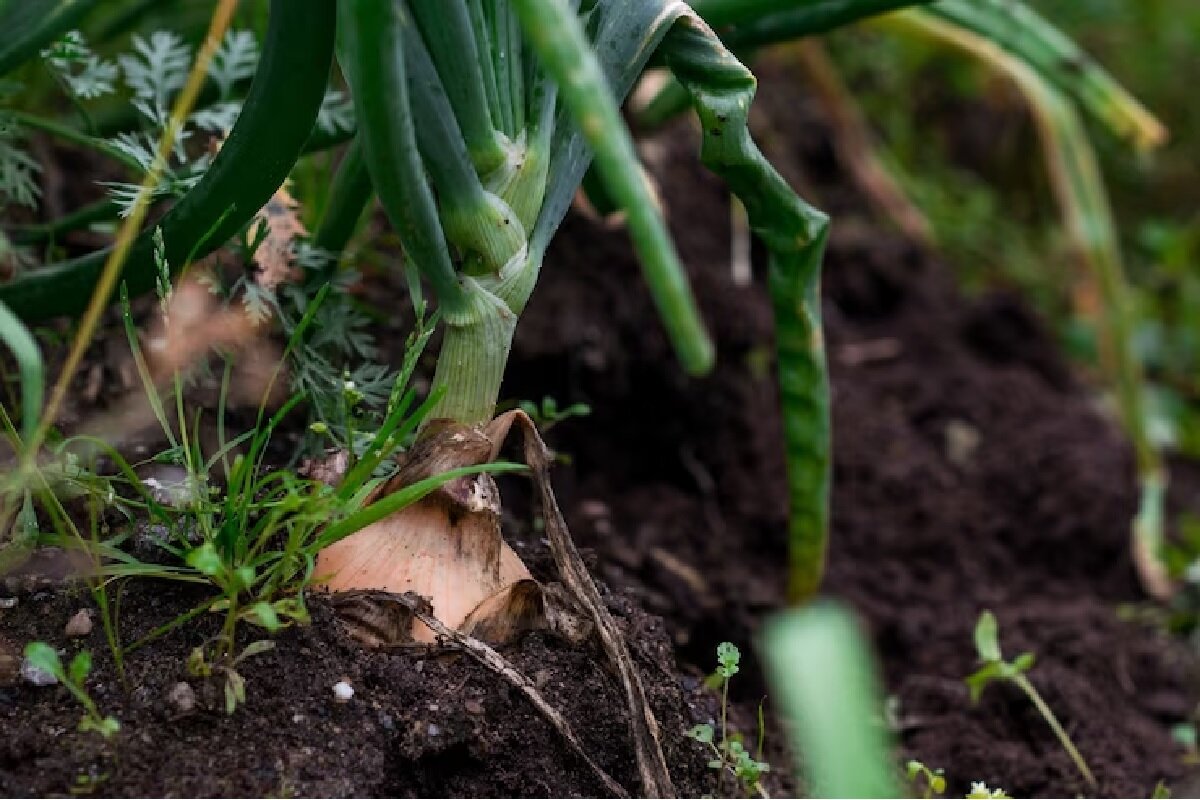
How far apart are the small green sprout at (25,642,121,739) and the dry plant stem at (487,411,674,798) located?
0.30 metres

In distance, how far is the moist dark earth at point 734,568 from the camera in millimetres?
844

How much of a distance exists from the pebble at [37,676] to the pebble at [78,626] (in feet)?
0.12

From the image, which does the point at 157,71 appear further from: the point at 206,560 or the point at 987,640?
the point at 987,640

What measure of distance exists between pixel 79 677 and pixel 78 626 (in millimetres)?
122

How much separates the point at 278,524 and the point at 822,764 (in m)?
0.46

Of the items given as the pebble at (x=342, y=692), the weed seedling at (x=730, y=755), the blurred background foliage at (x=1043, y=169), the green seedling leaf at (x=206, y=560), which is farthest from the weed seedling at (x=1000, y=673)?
the blurred background foliage at (x=1043, y=169)

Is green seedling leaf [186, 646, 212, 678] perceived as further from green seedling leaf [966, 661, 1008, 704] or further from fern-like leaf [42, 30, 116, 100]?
green seedling leaf [966, 661, 1008, 704]

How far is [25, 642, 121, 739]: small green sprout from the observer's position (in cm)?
76

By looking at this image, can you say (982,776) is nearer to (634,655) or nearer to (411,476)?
(634,655)

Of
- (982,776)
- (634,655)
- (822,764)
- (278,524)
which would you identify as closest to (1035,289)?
(982,776)

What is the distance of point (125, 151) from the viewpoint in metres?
0.98

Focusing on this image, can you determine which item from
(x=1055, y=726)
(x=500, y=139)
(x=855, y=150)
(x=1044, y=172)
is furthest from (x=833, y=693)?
(x=1044, y=172)

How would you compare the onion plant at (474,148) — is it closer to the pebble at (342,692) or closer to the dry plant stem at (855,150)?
the pebble at (342,692)

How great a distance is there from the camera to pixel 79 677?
2.56 ft
